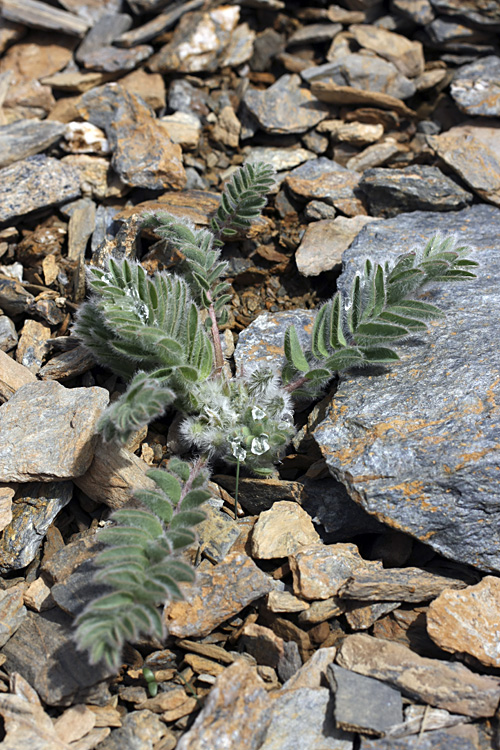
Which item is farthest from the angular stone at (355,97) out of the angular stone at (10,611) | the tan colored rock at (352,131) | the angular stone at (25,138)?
the angular stone at (10,611)

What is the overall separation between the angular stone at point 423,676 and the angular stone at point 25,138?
4.18 m

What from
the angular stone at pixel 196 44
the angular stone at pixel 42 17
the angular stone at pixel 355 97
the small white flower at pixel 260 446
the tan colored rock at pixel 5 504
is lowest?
the small white flower at pixel 260 446

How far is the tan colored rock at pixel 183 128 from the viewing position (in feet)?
17.5

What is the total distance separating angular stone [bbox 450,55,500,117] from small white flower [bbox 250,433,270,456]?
3598 millimetres

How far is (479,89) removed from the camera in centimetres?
543

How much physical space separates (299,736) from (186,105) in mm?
4941

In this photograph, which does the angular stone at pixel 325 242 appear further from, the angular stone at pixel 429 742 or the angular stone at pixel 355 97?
the angular stone at pixel 429 742

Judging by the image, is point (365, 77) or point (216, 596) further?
point (365, 77)

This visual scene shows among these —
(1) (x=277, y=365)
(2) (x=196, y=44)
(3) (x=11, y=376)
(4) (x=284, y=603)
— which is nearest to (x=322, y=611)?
(4) (x=284, y=603)

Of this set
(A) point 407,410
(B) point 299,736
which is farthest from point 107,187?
(B) point 299,736

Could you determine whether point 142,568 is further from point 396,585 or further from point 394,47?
point 394,47

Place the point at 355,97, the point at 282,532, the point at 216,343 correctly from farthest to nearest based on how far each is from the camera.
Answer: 1. the point at 355,97
2. the point at 216,343
3. the point at 282,532

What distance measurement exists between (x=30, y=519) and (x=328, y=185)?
3214 millimetres

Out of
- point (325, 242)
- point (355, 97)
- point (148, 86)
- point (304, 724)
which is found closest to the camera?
point (304, 724)
